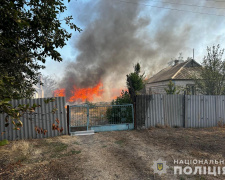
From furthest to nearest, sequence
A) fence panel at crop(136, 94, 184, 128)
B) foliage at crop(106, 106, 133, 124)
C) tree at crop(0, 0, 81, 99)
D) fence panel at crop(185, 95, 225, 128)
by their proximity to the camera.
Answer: fence panel at crop(185, 95, 225, 128)
foliage at crop(106, 106, 133, 124)
fence panel at crop(136, 94, 184, 128)
tree at crop(0, 0, 81, 99)

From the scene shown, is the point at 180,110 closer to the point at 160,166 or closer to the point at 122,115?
the point at 122,115

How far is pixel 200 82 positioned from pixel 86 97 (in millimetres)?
14914

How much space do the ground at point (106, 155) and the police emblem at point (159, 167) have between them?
0.38 feet

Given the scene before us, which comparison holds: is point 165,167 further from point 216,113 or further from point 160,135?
point 216,113

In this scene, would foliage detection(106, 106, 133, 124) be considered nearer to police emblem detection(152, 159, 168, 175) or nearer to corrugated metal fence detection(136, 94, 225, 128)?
corrugated metal fence detection(136, 94, 225, 128)

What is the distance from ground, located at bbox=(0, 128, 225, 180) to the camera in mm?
3680

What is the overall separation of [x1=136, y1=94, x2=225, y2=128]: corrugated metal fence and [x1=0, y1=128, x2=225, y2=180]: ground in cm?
126

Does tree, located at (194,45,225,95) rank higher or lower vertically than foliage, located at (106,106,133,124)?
higher

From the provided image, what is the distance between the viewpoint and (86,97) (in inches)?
857

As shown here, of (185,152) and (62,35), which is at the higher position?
(62,35)

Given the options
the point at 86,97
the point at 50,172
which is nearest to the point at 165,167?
the point at 50,172

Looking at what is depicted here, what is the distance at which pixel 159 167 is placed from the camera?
3963mm

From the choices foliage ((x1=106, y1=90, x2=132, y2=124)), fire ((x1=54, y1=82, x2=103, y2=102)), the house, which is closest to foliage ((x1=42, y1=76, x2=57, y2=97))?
fire ((x1=54, y1=82, x2=103, y2=102))

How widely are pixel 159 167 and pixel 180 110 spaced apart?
5.42 metres
